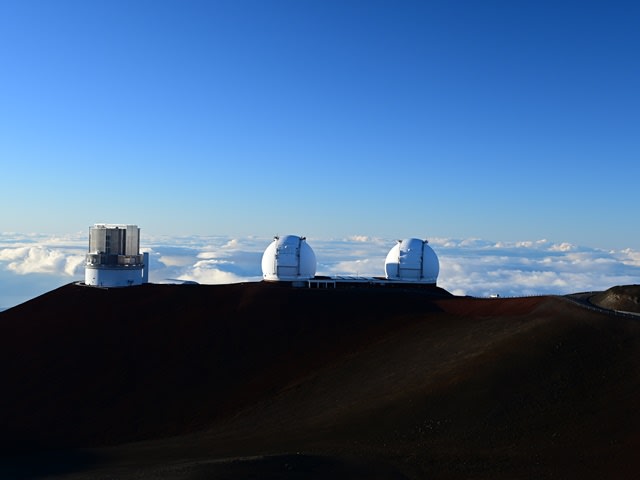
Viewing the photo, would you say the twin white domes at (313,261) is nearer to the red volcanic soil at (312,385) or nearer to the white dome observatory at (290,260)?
the white dome observatory at (290,260)

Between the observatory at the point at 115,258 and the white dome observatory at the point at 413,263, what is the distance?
71.9ft

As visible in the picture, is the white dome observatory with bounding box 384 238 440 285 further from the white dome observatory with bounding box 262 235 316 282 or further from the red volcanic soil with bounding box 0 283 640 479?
the white dome observatory with bounding box 262 235 316 282

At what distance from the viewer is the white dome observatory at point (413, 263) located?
57.8 m

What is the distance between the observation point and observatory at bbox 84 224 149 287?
2189 inches

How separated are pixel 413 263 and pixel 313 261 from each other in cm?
881

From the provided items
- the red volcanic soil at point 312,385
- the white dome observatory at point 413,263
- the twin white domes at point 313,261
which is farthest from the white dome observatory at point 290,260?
the white dome observatory at point 413,263

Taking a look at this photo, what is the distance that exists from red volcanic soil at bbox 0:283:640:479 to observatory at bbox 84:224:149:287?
89.6 inches

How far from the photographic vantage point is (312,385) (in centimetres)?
3488

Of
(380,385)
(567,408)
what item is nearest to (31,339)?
(380,385)

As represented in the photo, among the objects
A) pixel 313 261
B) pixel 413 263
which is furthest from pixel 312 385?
pixel 413 263

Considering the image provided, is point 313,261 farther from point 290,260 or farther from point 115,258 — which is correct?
point 115,258

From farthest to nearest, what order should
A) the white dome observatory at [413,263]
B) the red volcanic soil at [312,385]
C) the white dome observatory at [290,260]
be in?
the white dome observatory at [413,263] < the white dome observatory at [290,260] < the red volcanic soil at [312,385]

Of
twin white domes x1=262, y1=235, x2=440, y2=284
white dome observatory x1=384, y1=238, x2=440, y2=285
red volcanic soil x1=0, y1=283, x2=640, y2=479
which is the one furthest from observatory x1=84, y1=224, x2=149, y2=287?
white dome observatory x1=384, y1=238, x2=440, y2=285

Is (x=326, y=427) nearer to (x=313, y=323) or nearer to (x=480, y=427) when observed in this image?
(x=480, y=427)
